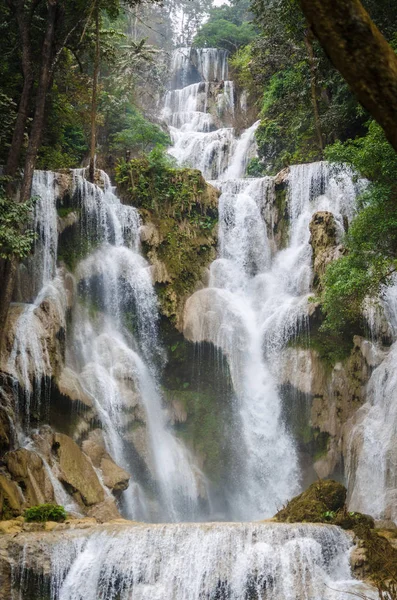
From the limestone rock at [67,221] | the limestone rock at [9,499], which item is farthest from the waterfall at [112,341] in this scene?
the limestone rock at [9,499]

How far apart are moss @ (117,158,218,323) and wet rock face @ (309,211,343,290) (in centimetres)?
457

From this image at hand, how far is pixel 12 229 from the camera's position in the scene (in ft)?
46.4

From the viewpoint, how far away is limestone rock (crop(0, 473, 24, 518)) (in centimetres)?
1167

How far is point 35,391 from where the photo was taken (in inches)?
589

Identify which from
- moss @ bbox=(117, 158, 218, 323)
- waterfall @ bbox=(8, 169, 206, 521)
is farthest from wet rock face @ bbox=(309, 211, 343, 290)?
waterfall @ bbox=(8, 169, 206, 521)

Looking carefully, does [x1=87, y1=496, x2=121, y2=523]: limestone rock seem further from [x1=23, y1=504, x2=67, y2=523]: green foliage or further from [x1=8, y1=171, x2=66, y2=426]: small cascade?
[x1=8, y1=171, x2=66, y2=426]: small cascade

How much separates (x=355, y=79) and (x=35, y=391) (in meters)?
12.9

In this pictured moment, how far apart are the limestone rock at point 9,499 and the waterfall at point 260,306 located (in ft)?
24.3

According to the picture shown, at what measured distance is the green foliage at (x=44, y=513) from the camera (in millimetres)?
11633

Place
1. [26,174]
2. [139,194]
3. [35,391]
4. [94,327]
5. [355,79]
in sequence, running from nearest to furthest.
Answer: [355,79] → [35,391] → [26,174] → [94,327] → [139,194]

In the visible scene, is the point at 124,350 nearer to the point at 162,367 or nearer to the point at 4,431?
the point at 162,367

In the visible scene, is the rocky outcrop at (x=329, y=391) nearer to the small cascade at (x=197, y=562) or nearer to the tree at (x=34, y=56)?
the small cascade at (x=197, y=562)

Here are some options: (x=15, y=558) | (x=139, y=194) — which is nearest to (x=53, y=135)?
(x=139, y=194)

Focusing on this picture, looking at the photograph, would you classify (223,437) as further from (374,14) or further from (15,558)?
(374,14)
